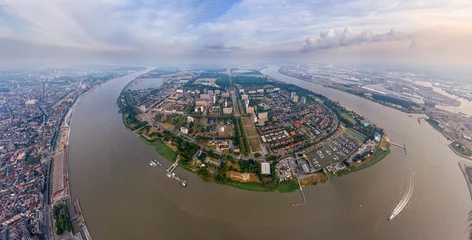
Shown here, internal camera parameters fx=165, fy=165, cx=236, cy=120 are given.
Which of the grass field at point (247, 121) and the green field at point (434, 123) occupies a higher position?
the grass field at point (247, 121)

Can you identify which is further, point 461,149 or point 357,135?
point 357,135

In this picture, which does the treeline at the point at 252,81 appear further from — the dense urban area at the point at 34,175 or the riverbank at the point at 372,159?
the dense urban area at the point at 34,175

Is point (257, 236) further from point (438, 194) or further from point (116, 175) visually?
point (438, 194)

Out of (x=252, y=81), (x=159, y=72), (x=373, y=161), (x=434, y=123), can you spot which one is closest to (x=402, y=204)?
(x=373, y=161)

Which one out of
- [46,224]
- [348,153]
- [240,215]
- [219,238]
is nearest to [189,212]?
[219,238]

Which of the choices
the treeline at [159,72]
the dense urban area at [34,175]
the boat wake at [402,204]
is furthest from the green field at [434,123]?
the treeline at [159,72]

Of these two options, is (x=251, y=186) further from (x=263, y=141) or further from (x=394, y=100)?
(x=394, y=100)

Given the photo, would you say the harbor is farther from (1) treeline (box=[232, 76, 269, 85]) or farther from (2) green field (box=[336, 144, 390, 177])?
(1) treeline (box=[232, 76, 269, 85])
